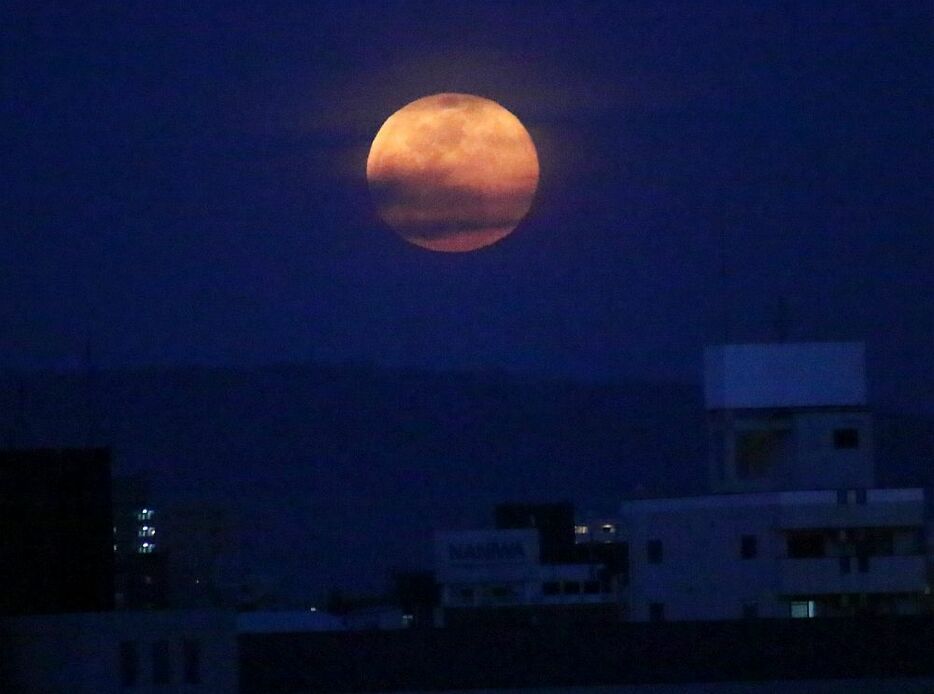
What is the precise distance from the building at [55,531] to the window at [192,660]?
6.30 feet

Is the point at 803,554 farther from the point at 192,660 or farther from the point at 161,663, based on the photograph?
the point at 161,663

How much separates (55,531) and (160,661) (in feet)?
7.48

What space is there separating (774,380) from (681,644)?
1455cm

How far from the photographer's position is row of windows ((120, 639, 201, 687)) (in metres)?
16.5

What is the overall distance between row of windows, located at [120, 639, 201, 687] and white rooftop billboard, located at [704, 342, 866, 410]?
19140 mm

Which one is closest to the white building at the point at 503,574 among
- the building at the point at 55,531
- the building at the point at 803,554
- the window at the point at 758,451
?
the window at the point at 758,451

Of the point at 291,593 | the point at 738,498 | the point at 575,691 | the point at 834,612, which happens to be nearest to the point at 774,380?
the point at 738,498

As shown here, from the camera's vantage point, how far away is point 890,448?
52594 mm

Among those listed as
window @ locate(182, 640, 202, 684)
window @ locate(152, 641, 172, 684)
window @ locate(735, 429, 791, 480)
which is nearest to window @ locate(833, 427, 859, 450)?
window @ locate(735, 429, 791, 480)

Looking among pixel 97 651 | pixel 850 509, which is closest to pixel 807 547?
pixel 850 509

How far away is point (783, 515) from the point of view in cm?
3112

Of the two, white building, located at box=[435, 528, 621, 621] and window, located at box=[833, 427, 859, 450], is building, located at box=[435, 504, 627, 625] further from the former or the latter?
window, located at box=[833, 427, 859, 450]

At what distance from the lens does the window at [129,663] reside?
16.5 metres

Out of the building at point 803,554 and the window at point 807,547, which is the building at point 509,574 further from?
the window at point 807,547
